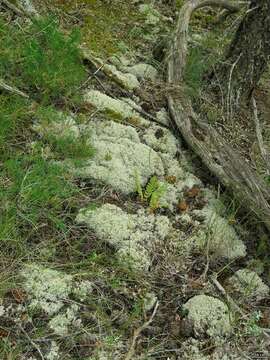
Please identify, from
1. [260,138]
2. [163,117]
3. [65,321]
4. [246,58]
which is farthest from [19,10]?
[65,321]

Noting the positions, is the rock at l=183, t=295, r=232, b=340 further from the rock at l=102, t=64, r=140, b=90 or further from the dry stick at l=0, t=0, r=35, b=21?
the dry stick at l=0, t=0, r=35, b=21

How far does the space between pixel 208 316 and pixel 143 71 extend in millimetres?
2796

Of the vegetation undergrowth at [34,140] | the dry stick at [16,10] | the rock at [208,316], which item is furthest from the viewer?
the dry stick at [16,10]

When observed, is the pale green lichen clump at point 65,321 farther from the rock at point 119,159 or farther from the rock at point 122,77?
the rock at point 122,77

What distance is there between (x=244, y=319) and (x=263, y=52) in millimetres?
2661

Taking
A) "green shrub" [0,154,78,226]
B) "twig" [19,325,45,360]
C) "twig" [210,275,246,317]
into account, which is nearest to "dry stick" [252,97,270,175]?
"twig" [210,275,246,317]

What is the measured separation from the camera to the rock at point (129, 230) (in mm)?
3473

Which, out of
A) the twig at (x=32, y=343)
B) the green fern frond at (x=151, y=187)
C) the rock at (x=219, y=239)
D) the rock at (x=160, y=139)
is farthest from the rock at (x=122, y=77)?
the twig at (x=32, y=343)

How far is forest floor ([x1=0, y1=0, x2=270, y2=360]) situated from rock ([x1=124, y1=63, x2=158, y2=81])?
0.05 feet

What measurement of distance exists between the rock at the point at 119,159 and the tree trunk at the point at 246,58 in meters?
1.22

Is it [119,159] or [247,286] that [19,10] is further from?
[247,286]

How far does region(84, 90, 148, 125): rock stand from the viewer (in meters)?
4.47

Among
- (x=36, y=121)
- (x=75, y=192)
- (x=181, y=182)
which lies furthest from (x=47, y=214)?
(x=181, y=182)

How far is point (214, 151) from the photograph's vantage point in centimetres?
439
